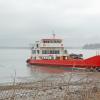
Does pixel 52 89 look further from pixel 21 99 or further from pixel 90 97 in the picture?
pixel 90 97

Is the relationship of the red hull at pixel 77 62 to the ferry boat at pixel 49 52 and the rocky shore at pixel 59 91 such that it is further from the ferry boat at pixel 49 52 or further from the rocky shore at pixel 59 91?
the rocky shore at pixel 59 91

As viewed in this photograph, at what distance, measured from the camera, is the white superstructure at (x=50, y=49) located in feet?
132

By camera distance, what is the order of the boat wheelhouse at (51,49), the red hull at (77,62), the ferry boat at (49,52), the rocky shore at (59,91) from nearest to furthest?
1. the rocky shore at (59,91)
2. the red hull at (77,62)
3. the ferry boat at (49,52)
4. the boat wheelhouse at (51,49)

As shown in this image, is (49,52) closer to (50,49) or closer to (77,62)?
(50,49)

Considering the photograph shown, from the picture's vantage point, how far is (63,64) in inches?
1432

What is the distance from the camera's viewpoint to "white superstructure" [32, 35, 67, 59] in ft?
132

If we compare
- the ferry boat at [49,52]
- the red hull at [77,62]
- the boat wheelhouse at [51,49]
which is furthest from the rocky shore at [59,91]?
the boat wheelhouse at [51,49]

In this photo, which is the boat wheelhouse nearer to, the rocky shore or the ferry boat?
→ the ferry boat

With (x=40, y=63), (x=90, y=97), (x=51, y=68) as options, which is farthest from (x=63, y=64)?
(x=90, y=97)

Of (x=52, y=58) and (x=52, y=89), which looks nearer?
(x=52, y=89)

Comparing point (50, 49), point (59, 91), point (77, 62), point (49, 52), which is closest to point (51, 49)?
point (50, 49)

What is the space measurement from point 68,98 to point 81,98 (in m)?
0.35

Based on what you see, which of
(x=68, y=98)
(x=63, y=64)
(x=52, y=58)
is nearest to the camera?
(x=68, y=98)

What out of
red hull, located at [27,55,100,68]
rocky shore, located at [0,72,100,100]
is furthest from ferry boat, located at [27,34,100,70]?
rocky shore, located at [0,72,100,100]
